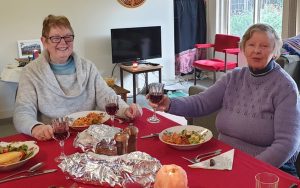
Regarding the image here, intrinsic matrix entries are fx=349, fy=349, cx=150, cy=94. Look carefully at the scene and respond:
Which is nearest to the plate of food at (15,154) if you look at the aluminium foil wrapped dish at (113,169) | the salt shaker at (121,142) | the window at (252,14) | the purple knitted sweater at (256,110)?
the aluminium foil wrapped dish at (113,169)

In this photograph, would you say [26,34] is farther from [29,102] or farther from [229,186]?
[229,186]

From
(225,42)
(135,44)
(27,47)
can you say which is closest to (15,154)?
(27,47)

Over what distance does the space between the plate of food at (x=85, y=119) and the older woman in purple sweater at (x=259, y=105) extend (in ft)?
1.01

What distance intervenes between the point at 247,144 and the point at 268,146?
0.10m

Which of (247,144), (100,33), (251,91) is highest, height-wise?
(100,33)

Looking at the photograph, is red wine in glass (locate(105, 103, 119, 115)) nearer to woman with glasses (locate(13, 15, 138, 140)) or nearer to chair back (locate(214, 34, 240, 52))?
woman with glasses (locate(13, 15, 138, 140))

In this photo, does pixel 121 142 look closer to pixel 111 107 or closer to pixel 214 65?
pixel 111 107

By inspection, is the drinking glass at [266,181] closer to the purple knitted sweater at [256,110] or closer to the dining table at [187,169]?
the dining table at [187,169]

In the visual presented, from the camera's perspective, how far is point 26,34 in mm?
4543

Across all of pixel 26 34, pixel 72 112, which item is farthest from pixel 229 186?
A: pixel 26 34

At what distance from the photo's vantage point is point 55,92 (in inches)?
76.7

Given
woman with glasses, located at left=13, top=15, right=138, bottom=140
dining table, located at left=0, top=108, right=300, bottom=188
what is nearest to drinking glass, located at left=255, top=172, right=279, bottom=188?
dining table, located at left=0, top=108, right=300, bottom=188

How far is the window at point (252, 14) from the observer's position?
5.40 metres

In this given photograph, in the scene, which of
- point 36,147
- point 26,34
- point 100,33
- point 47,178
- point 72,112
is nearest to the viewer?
point 47,178
